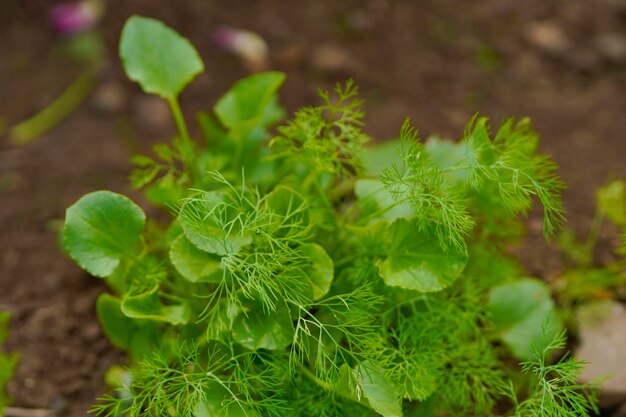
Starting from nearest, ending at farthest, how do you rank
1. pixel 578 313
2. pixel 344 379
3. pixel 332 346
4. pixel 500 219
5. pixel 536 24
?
pixel 344 379 → pixel 332 346 → pixel 500 219 → pixel 578 313 → pixel 536 24

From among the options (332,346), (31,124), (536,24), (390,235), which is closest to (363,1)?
(536,24)

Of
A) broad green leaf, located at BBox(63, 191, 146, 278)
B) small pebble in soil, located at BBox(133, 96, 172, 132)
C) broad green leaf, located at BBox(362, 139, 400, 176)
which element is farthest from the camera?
small pebble in soil, located at BBox(133, 96, 172, 132)

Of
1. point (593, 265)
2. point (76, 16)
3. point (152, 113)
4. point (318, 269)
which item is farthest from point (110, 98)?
point (593, 265)

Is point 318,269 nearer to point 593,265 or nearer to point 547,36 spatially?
point 593,265

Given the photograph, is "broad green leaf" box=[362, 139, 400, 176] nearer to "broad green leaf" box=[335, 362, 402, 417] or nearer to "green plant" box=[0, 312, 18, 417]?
"broad green leaf" box=[335, 362, 402, 417]

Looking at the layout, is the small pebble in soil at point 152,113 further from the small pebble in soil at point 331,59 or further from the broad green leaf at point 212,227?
the broad green leaf at point 212,227

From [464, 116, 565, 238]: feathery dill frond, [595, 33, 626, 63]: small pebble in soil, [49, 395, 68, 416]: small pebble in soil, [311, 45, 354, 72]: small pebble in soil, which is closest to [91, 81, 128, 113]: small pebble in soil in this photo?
[311, 45, 354, 72]: small pebble in soil

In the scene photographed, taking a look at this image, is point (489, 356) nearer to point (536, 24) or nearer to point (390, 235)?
point (390, 235)

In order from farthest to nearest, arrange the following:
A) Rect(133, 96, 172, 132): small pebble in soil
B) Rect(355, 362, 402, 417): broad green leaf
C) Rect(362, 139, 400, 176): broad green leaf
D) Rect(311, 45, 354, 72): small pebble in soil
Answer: Rect(311, 45, 354, 72): small pebble in soil
Rect(133, 96, 172, 132): small pebble in soil
Rect(362, 139, 400, 176): broad green leaf
Rect(355, 362, 402, 417): broad green leaf
